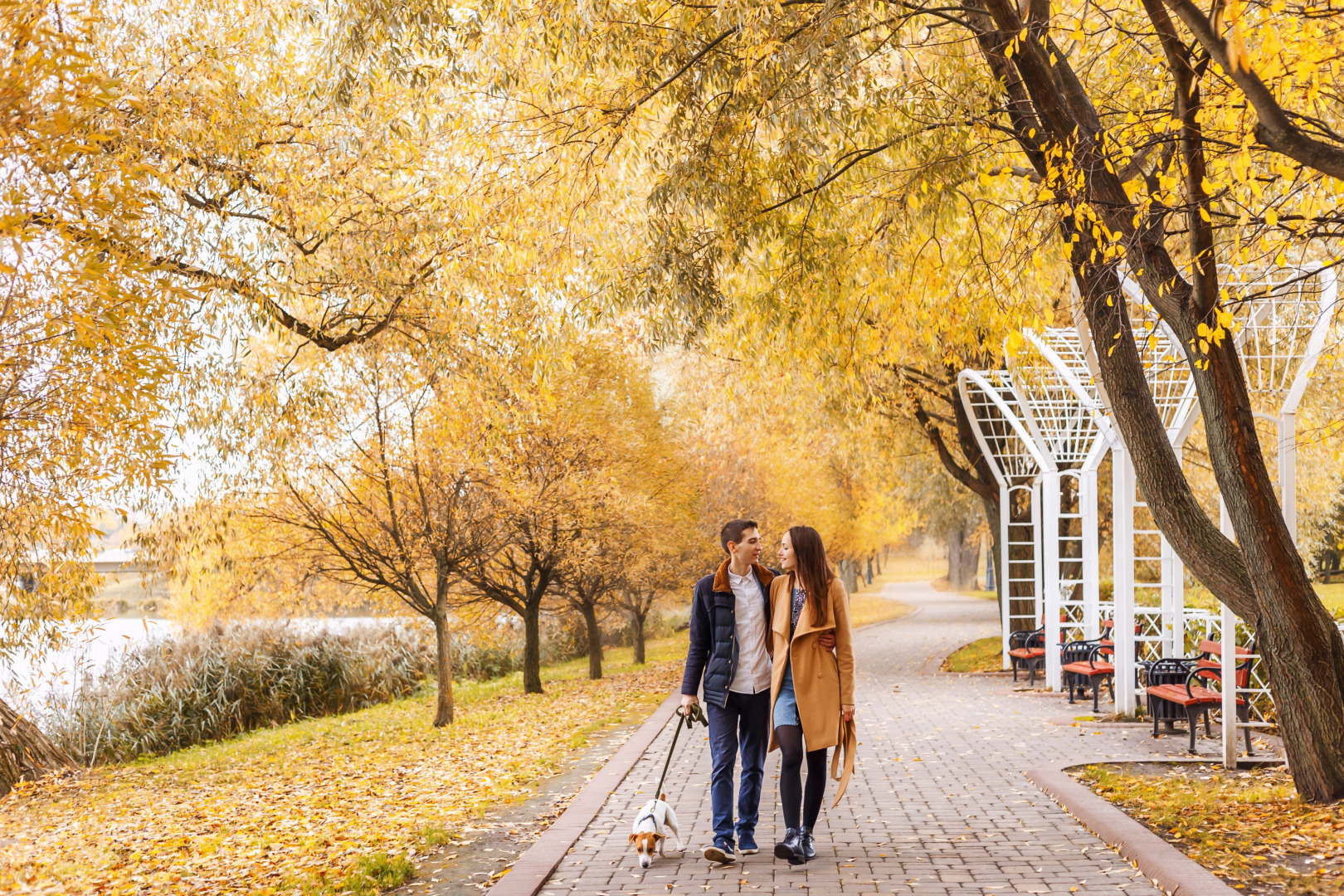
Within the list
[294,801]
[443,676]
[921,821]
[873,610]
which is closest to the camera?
[921,821]

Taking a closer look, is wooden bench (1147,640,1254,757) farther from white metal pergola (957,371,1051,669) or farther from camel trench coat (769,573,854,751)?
camel trench coat (769,573,854,751)

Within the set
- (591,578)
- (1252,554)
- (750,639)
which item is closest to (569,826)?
(750,639)

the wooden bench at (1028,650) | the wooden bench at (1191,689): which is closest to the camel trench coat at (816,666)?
the wooden bench at (1191,689)

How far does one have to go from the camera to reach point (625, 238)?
1029 cm

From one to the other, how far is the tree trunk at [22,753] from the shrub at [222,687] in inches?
64.8

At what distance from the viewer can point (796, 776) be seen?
6.16 m

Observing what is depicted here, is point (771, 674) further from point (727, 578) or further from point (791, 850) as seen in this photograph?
point (791, 850)

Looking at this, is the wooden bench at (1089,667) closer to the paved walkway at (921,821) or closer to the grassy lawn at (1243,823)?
the paved walkway at (921,821)

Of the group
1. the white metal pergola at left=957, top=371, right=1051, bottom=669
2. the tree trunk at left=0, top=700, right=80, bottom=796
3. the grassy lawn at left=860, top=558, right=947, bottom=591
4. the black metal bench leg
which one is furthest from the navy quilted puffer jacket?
the grassy lawn at left=860, top=558, right=947, bottom=591

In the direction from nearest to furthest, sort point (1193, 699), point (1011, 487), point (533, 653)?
point (1193, 699) < point (1011, 487) < point (533, 653)

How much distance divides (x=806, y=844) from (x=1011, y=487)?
45.3 ft

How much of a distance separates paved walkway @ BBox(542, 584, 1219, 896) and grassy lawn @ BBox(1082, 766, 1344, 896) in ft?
1.66

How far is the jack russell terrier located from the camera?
610cm

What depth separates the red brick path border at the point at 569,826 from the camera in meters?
5.75
